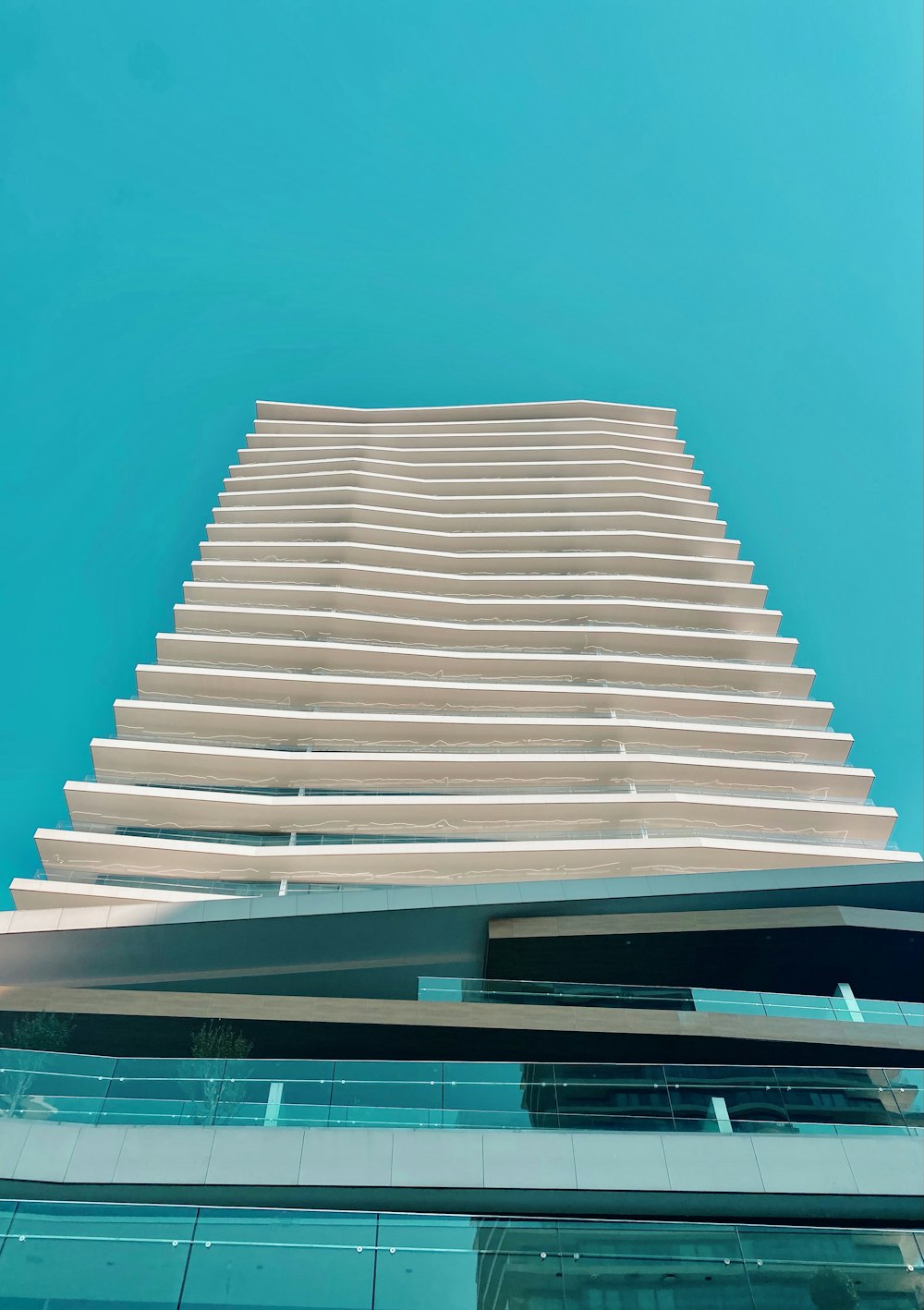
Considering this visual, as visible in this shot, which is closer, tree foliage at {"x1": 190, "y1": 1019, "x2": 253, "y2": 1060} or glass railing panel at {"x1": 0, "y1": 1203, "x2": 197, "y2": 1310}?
glass railing panel at {"x1": 0, "y1": 1203, "x2": 197, "y2": 1310}

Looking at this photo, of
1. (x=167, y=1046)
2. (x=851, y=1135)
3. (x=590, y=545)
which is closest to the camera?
(x=851, y=1135)

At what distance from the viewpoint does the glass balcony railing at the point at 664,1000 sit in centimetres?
1877

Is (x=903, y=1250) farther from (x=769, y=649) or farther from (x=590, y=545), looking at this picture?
(x=590, y=545)

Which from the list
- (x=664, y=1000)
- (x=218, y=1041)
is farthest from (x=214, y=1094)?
(x=664, y=1000)

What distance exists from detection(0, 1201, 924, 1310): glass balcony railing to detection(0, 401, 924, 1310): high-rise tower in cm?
4

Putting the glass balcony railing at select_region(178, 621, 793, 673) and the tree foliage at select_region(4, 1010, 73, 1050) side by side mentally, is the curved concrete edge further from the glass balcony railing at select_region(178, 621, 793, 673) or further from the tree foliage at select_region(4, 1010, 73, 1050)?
the glass balcony railing at select_region(178, 621, 793, 673)

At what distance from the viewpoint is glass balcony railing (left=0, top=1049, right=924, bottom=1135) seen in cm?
1290

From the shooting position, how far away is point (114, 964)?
893 inches

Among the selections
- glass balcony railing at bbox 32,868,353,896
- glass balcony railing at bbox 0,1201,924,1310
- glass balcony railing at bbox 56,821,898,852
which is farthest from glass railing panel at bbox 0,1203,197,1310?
glass balcony railing at bbox 56,821,898,852

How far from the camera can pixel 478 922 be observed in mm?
22891

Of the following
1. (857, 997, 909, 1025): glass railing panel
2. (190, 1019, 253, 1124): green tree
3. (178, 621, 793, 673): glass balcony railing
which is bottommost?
(190, 1019, 253, 1124): green tree

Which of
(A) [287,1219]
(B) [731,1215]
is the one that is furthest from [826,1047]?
(A) [287,1219]

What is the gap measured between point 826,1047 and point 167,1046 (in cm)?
1215

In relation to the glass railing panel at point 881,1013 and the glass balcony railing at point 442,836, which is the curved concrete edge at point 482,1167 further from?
the glass balcony railing at point 442,836
